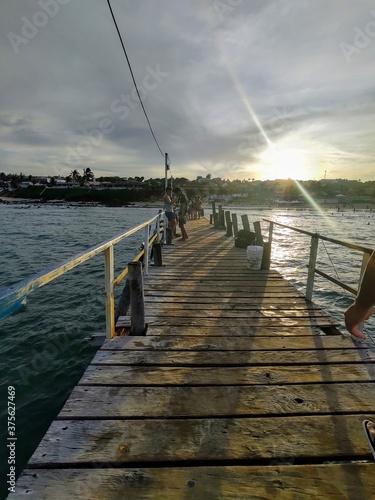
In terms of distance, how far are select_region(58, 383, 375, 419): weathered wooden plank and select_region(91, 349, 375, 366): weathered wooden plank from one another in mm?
385

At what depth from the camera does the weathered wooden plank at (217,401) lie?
6.88ft

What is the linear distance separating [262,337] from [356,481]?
1.81 metres

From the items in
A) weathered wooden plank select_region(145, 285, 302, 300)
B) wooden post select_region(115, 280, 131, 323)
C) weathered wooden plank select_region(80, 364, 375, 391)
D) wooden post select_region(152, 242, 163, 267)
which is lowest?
wooden post select_region(115, 280, 131, 323)

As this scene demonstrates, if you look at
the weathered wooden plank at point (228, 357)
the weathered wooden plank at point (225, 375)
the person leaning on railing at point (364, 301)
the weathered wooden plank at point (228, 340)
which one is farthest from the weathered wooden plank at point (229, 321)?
the person leaning on railing at point (364, 301)

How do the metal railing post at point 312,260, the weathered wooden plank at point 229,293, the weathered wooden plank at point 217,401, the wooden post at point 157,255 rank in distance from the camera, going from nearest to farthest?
the weathered wooden plank at point 217,401 < the metal railing post at point 312,260 < the weathered wooden plank at point 229,293 < the wooden post at point 157,255

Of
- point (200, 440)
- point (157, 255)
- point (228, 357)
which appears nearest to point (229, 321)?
point (228, 357)

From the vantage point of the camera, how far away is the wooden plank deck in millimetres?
1565

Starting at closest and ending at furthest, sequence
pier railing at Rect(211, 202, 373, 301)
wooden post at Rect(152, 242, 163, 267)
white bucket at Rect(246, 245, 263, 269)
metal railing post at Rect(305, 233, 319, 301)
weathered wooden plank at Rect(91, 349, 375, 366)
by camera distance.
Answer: weathered wooden plank at Rect(91, 349, 375, 366), pier railing at Rect(211, 202, 373, 301), metal railing post at Rect(305, 233, 319, 301), white bucket at Rect(246, 245, 263, 269), wooden post at Rect(152, 242, 163, 267)

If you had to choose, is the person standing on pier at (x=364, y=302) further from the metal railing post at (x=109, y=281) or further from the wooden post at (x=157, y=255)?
the wooden post at (x=157, y=255)

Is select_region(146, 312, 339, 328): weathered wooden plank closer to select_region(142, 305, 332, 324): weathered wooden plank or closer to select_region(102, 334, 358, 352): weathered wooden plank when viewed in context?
select_region(142, 305, 332, 324): weathered wooden plank

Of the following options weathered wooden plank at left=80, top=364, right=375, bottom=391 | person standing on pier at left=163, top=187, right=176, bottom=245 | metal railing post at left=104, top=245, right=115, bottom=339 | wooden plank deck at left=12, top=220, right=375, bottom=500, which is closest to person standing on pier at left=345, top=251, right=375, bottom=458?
wooden plank deck at left=12, top=220, right=375, bottom=500

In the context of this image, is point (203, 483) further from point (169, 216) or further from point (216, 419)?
point (169, 216)

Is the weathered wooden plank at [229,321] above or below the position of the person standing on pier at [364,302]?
below

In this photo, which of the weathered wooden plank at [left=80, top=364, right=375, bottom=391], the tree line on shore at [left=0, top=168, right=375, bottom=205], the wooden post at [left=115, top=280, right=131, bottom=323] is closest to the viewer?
the weathered wooden plank at [left=80, top=364, right=375, bottom=391]
